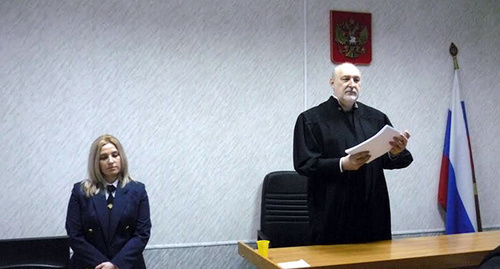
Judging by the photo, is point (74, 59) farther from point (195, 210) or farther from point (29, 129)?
point (195, 210)

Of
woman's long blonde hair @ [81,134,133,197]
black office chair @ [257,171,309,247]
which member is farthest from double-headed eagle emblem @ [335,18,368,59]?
woman's long blonde hair @ [81,134,133,197]

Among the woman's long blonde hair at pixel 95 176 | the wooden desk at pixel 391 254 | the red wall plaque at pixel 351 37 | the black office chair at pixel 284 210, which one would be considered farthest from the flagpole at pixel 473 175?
the woman's long blonde hair at pixel 95 176

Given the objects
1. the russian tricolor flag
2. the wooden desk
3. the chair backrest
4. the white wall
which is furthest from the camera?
the russian tricolor flag

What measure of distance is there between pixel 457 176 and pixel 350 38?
4.86 feet

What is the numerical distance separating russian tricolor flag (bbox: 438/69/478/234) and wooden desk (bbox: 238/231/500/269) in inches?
64.8

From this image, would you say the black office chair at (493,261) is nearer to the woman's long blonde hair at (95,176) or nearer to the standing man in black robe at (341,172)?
the standing man in black robe at (341,172)

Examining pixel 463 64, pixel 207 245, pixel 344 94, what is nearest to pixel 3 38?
pixel 207 245

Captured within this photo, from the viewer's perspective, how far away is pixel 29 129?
11.7 ft

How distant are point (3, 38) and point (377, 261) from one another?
9.17 feet

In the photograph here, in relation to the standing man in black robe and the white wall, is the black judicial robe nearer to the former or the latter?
the standing man in black robe

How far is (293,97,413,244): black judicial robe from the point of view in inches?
114

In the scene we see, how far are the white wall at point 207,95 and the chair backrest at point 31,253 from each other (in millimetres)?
987

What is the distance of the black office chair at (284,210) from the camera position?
12.6 ft

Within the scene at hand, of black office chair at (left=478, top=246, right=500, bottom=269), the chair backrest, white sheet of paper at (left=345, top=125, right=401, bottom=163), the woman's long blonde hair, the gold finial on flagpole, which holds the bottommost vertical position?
the chair backrest
